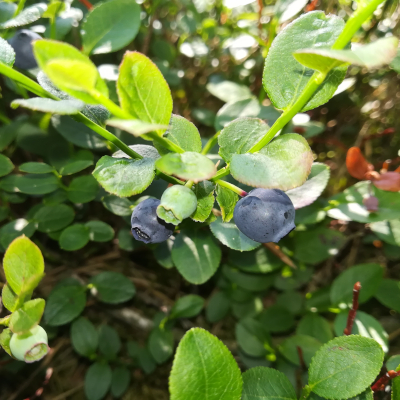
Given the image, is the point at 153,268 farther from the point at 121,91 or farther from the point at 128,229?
the point at 121,91

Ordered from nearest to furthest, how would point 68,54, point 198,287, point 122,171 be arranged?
point 68,54 → point 122,171 → point 198,287

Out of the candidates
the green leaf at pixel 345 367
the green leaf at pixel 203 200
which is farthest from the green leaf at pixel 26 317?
the green leaf at pixel 345 367

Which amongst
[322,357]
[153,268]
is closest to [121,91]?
[322,357]

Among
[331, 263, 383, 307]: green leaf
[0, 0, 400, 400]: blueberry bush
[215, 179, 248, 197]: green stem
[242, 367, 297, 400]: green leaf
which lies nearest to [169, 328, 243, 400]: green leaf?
[0, 0, 400, 400]: blueberry bush

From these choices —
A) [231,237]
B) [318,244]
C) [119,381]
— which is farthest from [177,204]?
[119,381]

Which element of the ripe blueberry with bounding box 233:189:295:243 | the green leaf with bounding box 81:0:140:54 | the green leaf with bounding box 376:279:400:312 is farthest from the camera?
the green leaf with bounding box 376:279:400:312

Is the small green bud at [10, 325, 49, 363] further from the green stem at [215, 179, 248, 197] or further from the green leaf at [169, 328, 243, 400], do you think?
the green stem at [215, 179, 248, 197]
